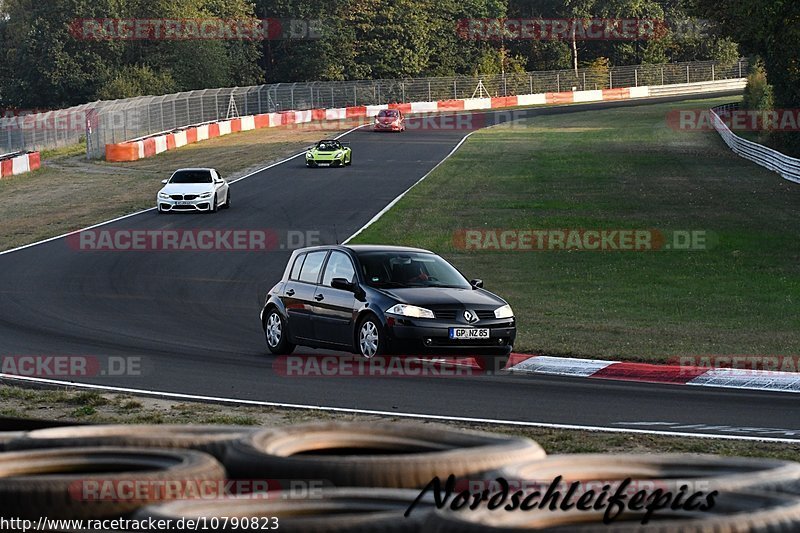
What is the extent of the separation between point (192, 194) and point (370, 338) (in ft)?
71.9

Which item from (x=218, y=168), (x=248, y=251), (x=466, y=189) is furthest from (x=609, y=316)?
(x=218, y=168)

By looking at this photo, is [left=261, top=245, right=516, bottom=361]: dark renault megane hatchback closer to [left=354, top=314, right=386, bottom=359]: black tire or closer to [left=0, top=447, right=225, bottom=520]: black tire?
[left=354, top=314, right=386, bottom=359]: black tire

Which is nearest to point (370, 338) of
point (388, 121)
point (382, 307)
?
point (382, 307)

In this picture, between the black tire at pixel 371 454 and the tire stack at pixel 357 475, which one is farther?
the black tire at pixel 371 454

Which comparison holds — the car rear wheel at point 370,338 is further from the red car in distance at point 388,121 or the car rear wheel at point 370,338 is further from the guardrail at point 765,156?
the red car in distance at point 388,121

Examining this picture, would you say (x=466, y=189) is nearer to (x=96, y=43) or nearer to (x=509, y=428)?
(x=509, y=428)

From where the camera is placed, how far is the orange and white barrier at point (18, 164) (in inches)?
1960

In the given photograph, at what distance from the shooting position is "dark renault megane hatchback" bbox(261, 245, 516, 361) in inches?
595

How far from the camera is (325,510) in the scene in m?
→ 5.23

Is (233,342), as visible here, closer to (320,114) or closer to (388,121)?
(388,121)

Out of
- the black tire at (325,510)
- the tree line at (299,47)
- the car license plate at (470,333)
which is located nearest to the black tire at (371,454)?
the black tire at (325,510)

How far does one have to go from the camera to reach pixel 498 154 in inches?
2127

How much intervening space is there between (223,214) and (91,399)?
24.1 metres

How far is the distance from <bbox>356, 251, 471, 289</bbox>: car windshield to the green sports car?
3398 cm
